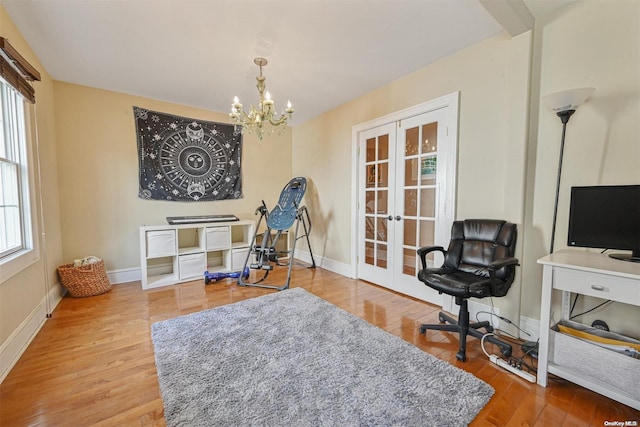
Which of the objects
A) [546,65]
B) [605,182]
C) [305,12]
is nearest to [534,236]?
[605,182]

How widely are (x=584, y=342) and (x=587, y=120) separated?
1.48m

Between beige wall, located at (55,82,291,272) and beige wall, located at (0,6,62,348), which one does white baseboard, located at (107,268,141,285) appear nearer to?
beige wall, located at (55,82,291,272)

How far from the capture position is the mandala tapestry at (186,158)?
368cm

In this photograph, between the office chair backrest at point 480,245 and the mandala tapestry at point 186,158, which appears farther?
the mandala tapestry at point 186,158

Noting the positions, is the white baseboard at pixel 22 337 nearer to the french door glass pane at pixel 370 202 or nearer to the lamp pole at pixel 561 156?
the french door glass pane at pixel 370 202

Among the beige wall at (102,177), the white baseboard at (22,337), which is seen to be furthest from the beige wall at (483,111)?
the white baseboard at (22,337)

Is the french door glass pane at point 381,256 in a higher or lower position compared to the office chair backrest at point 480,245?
lower

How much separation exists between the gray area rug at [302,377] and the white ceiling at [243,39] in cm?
251

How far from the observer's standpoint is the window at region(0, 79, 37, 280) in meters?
2.00

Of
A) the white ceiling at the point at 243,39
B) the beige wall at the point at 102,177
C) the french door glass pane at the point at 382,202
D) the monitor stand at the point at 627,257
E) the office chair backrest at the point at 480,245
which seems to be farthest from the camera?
the french door glass pane at the point at 382,202

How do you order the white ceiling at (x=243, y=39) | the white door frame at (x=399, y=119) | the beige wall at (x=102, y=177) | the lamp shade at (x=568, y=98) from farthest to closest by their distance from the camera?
the beige wall at (x=102, y=177) < the white door frame at (x=399, y=119) < the white ceiling at (x=243, y=39) < the lamp shade at (x=568, y=98)

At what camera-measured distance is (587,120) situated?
1848 mm

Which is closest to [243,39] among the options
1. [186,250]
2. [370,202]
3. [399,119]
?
[399,119]

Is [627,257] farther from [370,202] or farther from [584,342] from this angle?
[370,202]
